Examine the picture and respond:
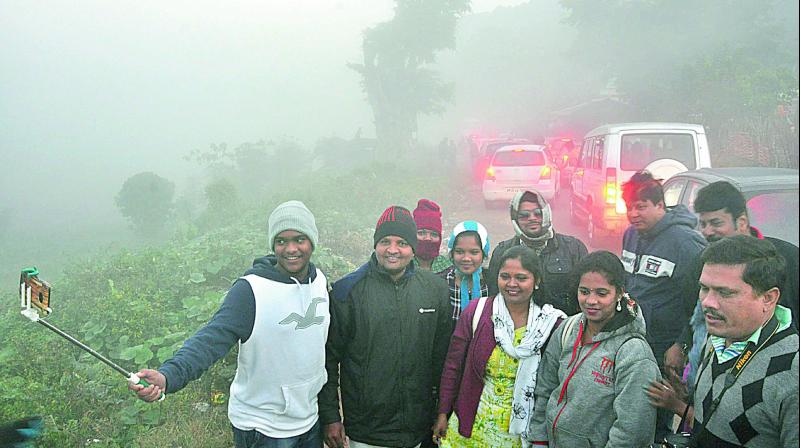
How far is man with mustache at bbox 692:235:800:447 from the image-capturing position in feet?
5.84

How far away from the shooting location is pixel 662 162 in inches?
326

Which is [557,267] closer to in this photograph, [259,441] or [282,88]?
[259,441]

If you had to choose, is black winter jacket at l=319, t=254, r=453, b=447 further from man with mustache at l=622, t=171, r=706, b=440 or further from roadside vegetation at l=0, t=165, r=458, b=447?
roadside vegetation at l=0, t=165, r=458, b=447

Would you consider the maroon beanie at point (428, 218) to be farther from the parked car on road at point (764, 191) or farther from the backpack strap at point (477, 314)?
the parked car on road at point (764, 191)

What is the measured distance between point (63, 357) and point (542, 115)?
42.7 meters

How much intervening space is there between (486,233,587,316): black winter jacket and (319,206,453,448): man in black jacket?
46 centimetres

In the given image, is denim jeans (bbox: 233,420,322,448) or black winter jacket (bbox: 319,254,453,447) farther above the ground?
black winter jacket (bbox: 319,254,453,447)

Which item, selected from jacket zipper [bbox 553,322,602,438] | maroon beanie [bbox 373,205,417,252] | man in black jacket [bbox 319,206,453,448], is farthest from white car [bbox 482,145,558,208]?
jacket zipper [bbox 553,322,602,438]

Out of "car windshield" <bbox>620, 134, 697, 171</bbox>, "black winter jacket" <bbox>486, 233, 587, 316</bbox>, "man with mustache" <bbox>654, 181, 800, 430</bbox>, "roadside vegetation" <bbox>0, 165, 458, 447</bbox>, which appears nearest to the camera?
"man with mustache" <bbox>654, 181, 800, 430</bbox>

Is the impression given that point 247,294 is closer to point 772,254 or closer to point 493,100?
point 772,254

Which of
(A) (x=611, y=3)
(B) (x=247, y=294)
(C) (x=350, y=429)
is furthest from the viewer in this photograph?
(A) (x=611, y=3)

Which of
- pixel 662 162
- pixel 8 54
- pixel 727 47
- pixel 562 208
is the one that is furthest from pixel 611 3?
pixel 8 54

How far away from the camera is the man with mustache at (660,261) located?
3.51m

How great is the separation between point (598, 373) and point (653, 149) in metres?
7.27
